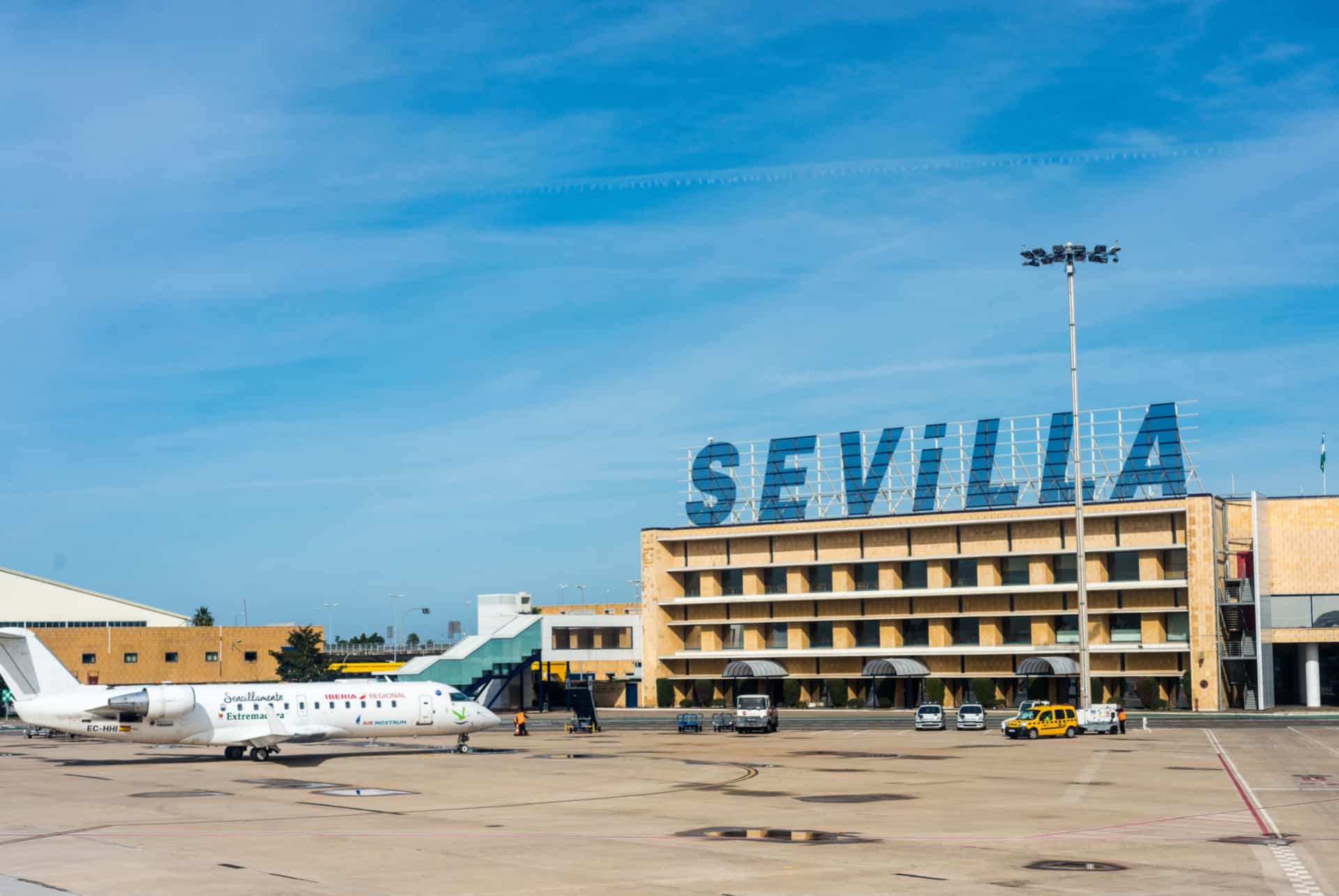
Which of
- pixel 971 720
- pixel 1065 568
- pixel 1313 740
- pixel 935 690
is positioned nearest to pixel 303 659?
pixel 935 690

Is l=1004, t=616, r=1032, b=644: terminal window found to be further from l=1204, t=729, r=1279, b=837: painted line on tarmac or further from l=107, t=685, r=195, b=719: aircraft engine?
l=107, t=685, r=195, b=719: aircraft engine

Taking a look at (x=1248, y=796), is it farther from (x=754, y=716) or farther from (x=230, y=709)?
(x=230, y=709)

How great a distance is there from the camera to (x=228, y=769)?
192 ft

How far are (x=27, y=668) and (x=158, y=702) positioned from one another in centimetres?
580

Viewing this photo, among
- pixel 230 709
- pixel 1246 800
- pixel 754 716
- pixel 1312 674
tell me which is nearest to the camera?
pixel 1246 800

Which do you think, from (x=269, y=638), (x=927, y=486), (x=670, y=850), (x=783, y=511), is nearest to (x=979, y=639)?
(x=927, y=486)

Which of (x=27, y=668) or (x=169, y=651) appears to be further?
(x=169, y=651)

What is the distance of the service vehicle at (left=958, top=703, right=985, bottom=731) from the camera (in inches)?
3396

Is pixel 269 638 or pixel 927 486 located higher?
pixel 927 486

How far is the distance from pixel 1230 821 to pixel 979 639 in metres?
86.0

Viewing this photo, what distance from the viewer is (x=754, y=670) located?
126 m

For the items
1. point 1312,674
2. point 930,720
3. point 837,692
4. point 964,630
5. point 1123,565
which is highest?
point 1123,565

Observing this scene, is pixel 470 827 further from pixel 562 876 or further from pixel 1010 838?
pixel 1010 838

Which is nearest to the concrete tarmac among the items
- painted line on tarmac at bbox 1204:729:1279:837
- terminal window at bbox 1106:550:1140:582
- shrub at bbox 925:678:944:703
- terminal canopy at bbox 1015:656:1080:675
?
painted line on tarmac at bbox 1204:729:1279:837
